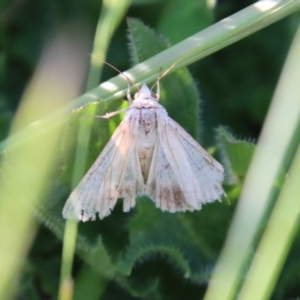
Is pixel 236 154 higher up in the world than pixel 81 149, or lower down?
higher up

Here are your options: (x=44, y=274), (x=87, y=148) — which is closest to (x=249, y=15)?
(x=87, y=148)

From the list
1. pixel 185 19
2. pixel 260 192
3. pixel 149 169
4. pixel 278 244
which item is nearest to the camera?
pixel 278 244

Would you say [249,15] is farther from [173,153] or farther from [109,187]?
[109,187]

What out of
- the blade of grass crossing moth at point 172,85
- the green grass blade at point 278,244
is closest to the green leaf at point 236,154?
the blade of grass crossing moth at point 172,85

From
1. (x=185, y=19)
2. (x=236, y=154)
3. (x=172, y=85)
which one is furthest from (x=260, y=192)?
(x=185, y=19)

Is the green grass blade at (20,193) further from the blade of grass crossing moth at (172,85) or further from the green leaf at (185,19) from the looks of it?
the green leaf at (185,19)

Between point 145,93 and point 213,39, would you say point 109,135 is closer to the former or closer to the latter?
point 145,93

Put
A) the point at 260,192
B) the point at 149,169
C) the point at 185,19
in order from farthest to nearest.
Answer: the point at 185,19, the point at 149,169, the point at 260,192
